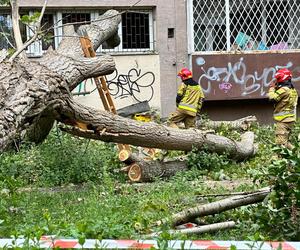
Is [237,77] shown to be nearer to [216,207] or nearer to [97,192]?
[97,192]

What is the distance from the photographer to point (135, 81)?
1514 centimetres

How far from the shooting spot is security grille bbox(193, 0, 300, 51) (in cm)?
1534

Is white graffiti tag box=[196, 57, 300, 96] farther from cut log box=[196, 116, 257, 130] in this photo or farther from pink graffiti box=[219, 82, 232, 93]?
cut log box=[196, 116, 257, 130]

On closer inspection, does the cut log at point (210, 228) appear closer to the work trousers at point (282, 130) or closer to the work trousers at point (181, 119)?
the work trousers at point (282, 130)

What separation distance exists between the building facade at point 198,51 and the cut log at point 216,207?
894 centimetres

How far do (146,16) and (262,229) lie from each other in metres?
10.5

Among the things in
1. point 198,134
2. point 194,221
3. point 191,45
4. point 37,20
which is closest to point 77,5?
point 191,45

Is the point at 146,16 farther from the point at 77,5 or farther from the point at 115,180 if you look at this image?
the point at 115,180

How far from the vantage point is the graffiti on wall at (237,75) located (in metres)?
15.0

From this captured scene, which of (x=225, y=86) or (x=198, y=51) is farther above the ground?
(x=198, y=51)

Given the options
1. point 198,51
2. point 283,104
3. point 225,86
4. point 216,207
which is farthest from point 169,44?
point 216,207

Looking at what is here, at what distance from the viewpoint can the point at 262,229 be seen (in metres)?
5.52

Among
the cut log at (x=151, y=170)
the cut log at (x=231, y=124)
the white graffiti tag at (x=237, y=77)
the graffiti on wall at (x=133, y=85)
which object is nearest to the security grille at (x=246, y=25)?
the white graffiti tag at (x=237, y=77)

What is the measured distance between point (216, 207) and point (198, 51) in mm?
9579
